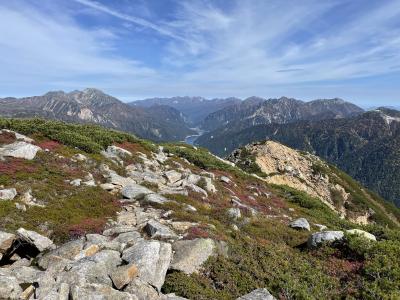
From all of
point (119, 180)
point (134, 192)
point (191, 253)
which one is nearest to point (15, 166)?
point (119, 180)

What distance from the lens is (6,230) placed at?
669 inches

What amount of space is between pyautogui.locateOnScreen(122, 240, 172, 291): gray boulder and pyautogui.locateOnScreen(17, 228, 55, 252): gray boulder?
384 cm

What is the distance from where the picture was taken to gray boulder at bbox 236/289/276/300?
44.5ft

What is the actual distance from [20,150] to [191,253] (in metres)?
18.2

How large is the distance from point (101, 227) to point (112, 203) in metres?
3.77

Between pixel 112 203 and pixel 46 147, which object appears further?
pixel 46 147

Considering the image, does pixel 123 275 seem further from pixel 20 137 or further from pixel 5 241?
pixel 20 137

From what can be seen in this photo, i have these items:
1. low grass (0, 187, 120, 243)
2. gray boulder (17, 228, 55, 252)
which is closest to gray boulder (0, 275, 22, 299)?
gray boulder (17, 228, 55, 252)

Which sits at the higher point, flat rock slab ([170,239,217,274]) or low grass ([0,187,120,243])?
low grass ([0,187,120,243])

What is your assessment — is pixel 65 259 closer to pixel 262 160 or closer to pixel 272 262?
pixel 272 262

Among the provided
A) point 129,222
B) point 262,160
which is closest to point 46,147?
point 129,222

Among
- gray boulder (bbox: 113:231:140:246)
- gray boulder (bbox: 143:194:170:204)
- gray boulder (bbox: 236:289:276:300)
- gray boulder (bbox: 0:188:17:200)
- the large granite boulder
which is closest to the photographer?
gray boulder (bbox: 236:289:276:300)

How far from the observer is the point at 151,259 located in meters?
14.6

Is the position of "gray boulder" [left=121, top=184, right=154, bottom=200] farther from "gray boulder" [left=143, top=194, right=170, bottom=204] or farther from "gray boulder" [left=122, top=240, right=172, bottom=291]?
"gray boulder" [left=122, top=240, right=172, bottom=291]
